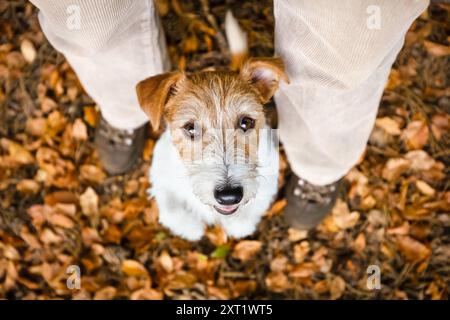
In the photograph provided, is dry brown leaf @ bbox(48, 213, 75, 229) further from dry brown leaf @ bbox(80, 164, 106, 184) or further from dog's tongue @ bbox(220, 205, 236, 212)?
dog's tongue @ bbox(220, 205, 236, 212)

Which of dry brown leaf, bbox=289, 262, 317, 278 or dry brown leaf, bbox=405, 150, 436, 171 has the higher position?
dry brown leaf, bbox=405, 150, 436, 171

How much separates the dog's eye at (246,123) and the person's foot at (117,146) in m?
0.95

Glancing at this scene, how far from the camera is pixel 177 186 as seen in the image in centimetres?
227

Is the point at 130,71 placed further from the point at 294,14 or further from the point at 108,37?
the point at 294,14

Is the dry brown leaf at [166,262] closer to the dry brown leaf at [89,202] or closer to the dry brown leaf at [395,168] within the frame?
the dry brown leaf at [89,202]

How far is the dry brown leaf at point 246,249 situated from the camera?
2646 mm

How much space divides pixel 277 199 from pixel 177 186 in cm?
81

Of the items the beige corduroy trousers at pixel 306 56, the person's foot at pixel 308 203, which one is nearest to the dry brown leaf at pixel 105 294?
the beige corduroy trousers at pixel 306 56

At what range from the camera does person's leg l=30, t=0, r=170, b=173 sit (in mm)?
1686

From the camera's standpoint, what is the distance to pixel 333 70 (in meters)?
1.65

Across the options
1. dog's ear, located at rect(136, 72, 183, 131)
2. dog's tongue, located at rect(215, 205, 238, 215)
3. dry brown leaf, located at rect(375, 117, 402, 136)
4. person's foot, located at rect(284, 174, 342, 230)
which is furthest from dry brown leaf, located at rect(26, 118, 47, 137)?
dry brown leaf, located at rect(375, 117, 402, 136)

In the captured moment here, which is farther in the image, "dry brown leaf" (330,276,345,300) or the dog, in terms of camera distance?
"dry brown leaf" (330,276,345,300)

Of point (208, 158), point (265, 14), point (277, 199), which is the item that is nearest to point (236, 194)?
point (208, 158)

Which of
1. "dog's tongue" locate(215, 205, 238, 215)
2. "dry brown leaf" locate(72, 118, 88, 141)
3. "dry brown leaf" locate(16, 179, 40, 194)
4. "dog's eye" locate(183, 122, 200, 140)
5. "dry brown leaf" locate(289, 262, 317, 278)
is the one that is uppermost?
"dog's eye" locate(183, 122, 200, 140)
